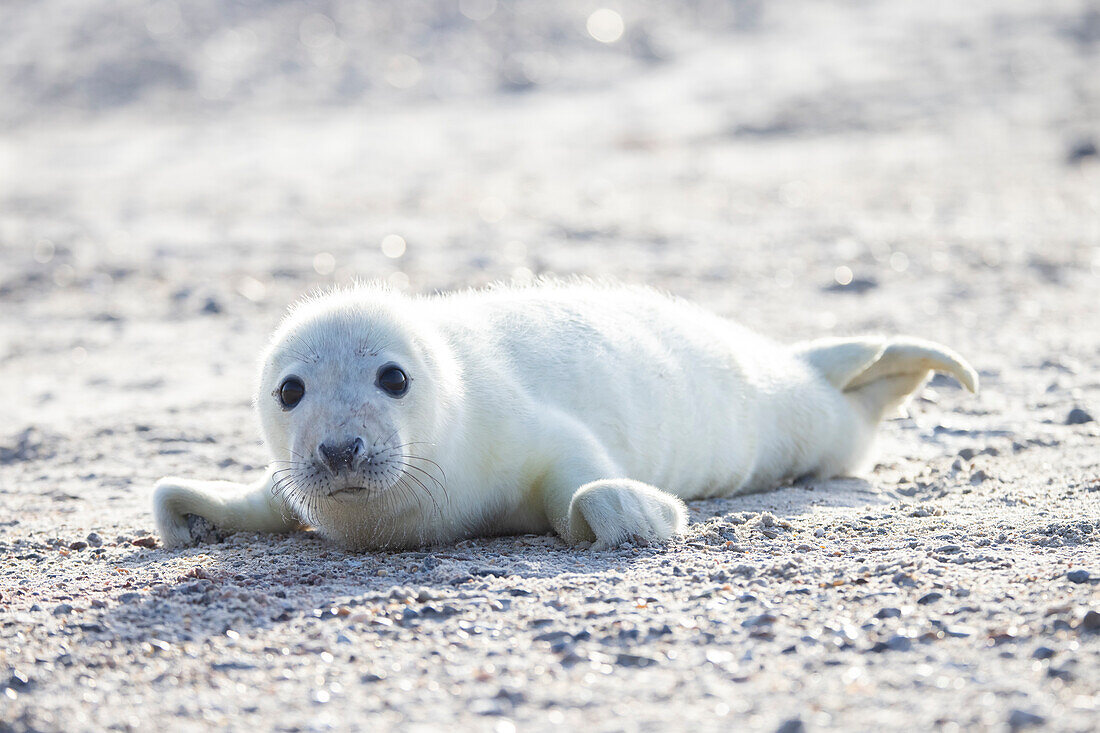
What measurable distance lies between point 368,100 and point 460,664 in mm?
13114

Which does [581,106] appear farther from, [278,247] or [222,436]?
[222,436]

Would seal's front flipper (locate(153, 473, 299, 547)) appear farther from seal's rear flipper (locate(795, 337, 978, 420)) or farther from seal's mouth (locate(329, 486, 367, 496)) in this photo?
seal's rear flipper (locate(795, 337, 978, 420))

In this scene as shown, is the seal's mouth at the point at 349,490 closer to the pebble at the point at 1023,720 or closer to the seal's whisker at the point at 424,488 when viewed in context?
the seal's whisker at the point at 424,488

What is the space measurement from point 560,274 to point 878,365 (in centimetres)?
340

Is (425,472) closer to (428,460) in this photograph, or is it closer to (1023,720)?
(428,460)

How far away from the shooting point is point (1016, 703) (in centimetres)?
229

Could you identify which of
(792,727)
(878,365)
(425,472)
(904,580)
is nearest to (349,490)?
(425,472)

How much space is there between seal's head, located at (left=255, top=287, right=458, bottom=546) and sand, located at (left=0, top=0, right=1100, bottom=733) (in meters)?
0.14

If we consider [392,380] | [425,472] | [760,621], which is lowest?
[760,621]

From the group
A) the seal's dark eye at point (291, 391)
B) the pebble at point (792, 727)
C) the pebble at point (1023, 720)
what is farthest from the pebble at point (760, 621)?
the seal's dark eye at point (291, 391)

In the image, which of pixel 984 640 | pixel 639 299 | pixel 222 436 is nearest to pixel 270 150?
pixel 222 436

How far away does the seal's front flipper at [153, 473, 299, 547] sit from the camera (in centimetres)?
394

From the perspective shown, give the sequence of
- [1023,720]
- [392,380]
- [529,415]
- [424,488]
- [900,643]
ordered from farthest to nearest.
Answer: [529,415] < [424,488] < [392,380] < [900,643] < [1023,720]

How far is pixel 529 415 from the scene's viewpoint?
387cm
